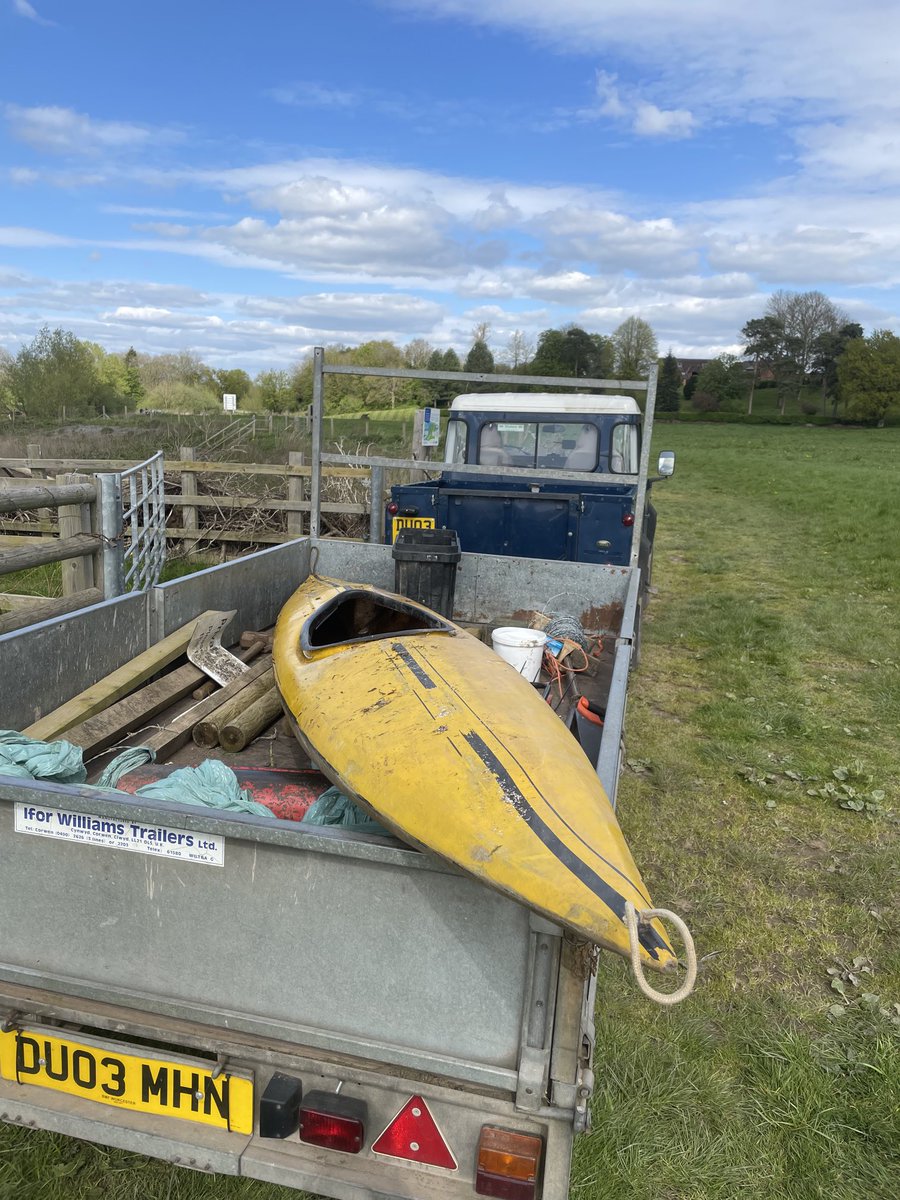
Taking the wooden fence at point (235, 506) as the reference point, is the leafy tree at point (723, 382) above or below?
above

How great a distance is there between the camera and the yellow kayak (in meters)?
1.77

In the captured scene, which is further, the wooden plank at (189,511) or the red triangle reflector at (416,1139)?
the wooden plank at (189,511)

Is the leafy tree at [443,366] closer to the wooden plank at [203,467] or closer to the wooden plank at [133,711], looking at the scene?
the wooden plank at [203,467]

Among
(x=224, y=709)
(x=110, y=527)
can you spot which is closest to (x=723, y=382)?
(x=110, y=527)

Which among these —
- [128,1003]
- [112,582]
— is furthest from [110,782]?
[112,582]

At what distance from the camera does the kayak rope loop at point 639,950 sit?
154 centimetres

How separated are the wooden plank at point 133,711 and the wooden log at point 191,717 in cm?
12

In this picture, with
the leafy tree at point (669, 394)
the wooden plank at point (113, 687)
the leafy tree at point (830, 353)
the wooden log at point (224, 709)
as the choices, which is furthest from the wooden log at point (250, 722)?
the leafy tree at point (830, 353)

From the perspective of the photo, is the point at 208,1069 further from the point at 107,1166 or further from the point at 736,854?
the point at 736,854

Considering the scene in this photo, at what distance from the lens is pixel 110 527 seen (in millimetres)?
5609

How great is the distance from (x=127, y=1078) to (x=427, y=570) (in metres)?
4.18

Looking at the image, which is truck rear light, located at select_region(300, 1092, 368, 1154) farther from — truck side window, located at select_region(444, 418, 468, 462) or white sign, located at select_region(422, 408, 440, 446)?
truck side window, located at select_region(444, 418, 468, 462)

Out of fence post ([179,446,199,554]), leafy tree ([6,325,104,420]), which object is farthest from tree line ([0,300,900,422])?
fence post ([179,446,199,554])

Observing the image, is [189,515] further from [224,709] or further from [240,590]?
[224,709]
